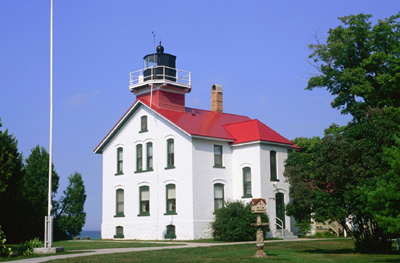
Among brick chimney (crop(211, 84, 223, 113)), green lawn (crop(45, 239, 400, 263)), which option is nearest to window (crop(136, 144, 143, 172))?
brick chimney (crop(211, 84, 223, 113))

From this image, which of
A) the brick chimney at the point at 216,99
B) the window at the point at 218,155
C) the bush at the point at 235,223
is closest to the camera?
the bush at the point at 235,223

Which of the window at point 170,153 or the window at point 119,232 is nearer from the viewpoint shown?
the window at point 170,153

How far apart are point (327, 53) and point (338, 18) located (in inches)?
96.5

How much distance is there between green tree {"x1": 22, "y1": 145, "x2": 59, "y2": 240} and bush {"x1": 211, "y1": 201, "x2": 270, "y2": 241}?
1399 cm

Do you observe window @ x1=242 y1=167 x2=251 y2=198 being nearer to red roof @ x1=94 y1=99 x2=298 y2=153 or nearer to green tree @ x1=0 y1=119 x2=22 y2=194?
red roof @ x1=94 y1=99 x2=298 y2=153

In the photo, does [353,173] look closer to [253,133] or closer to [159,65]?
[253,133]

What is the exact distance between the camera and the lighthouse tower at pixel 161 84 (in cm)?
3678

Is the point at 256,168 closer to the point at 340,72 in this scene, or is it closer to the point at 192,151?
the point at 192,151

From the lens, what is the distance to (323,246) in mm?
24625

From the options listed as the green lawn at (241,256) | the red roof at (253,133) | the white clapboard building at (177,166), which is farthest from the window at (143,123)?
the green lawn at (241,256)

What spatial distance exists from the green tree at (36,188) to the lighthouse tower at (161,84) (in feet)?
31.5

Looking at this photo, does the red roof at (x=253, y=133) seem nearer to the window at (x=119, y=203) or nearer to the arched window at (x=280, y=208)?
the arched window at (x=280, y=208)

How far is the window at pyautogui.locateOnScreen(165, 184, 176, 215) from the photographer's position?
33.5 metres

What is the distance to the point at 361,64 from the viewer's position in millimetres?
33562
